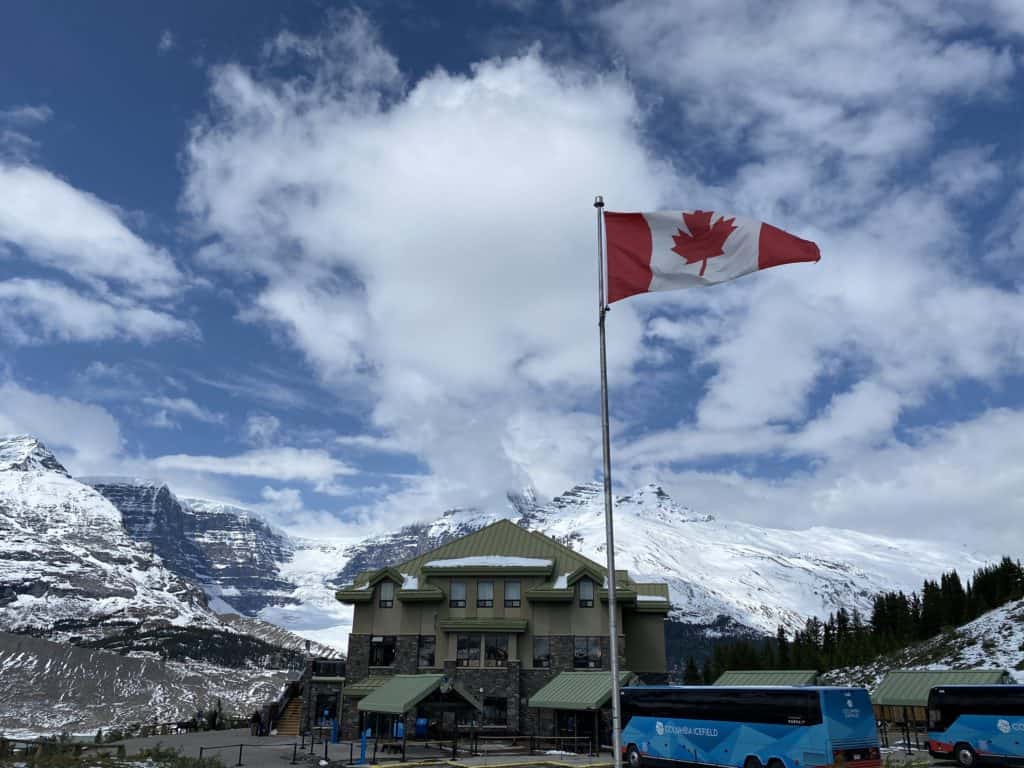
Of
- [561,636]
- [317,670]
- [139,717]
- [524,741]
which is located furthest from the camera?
[139,717]

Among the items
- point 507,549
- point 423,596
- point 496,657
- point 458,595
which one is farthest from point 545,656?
point 423,596

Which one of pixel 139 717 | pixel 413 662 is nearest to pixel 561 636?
pixel 413 662

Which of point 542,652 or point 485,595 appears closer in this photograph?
point 542,652

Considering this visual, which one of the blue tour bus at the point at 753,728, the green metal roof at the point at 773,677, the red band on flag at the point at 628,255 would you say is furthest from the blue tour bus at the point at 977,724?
the red band on flag at the point at 628,255

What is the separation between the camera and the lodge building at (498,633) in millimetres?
52562

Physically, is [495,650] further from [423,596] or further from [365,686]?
[365,686]

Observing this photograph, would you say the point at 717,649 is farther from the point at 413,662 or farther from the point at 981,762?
the point at 981,762

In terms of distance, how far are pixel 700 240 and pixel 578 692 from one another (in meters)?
33.7

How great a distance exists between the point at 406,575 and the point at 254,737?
1502cm

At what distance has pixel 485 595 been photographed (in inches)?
2244

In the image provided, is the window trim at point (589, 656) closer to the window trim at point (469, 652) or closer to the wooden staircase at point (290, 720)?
the window trim at point (469, 652)

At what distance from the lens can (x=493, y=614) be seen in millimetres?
56281

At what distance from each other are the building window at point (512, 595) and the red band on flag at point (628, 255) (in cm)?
3968

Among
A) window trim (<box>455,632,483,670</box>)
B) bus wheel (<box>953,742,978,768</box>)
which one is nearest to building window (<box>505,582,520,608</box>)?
window trim (<box>455,632,483,670</box>)
